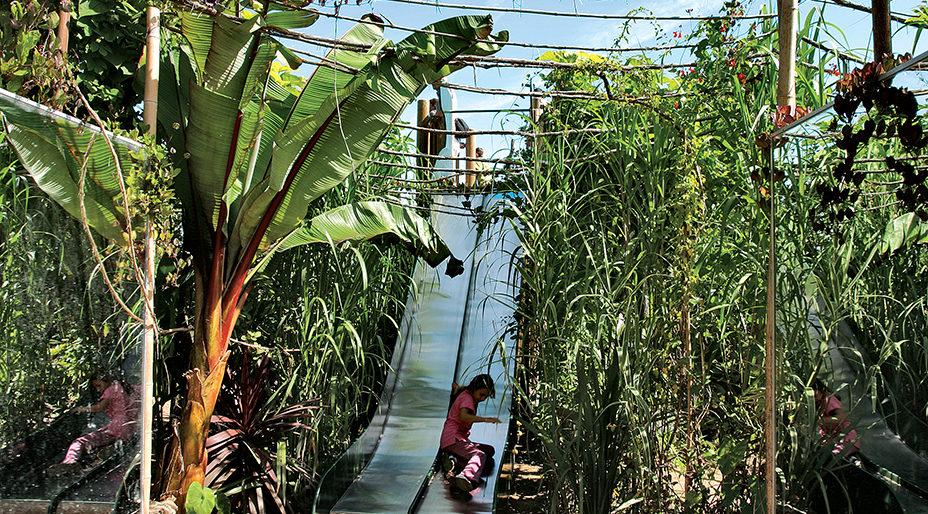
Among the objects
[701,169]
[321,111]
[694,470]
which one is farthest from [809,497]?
[321,111]

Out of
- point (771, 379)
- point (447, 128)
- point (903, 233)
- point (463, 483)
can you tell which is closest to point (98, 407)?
point (771, 379)

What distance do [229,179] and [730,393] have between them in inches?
101

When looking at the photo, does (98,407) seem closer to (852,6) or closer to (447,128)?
(852,6)

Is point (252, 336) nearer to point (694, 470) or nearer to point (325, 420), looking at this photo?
point (325, 420)

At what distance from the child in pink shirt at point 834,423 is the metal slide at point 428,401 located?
132 centimetres

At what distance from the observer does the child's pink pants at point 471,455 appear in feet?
15.9

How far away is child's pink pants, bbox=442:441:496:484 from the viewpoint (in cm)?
484

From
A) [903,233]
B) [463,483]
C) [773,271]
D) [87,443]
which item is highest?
[903,233]

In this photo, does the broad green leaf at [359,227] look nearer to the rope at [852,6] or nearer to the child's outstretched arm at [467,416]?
the child's outstretched arm at [467,416]

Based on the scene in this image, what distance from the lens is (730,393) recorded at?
2986mm

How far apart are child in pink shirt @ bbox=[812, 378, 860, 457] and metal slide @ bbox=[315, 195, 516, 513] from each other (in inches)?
51.9

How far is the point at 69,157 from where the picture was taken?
2557 millimetres

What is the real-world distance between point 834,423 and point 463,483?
2.73 meters

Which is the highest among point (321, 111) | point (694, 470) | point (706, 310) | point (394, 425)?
point (321, 111)
